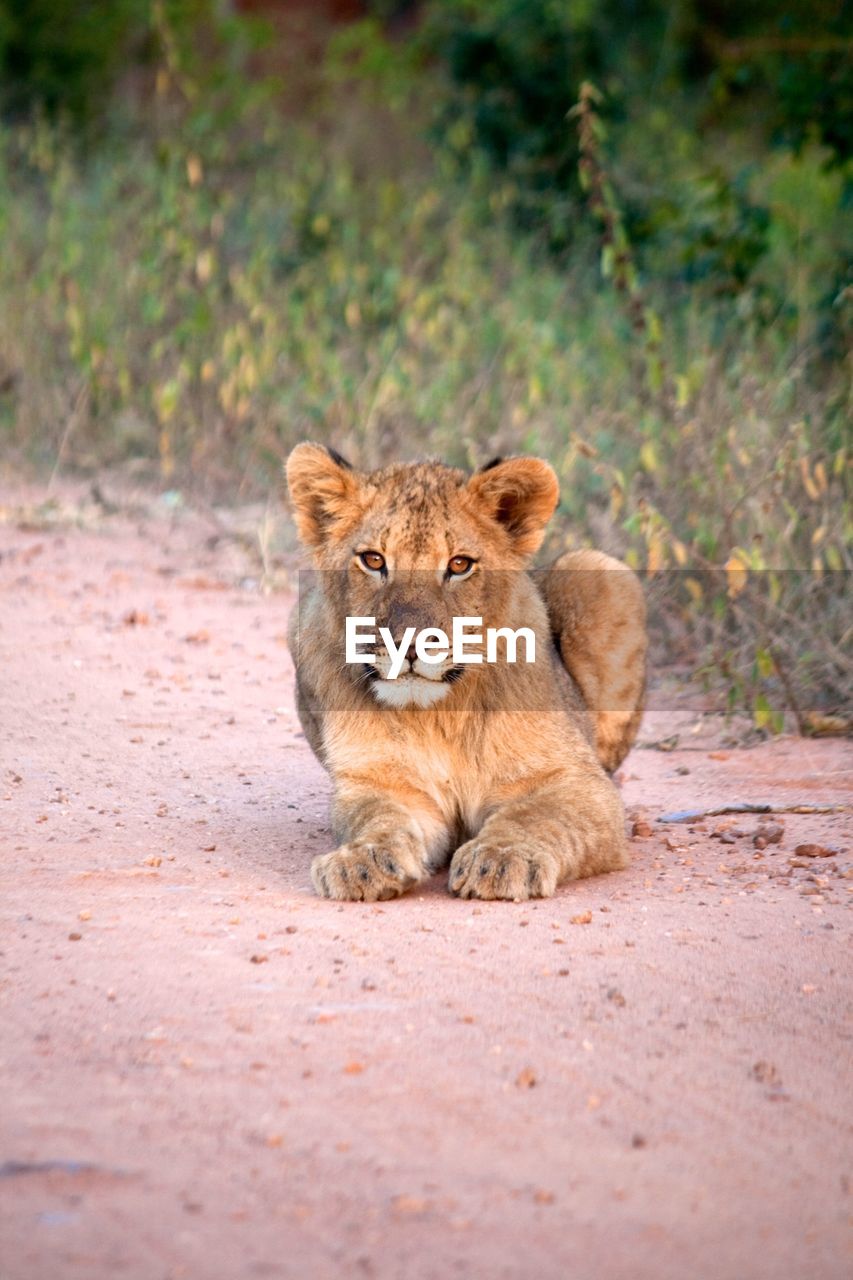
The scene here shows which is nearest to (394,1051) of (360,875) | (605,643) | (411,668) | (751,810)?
(360,875)

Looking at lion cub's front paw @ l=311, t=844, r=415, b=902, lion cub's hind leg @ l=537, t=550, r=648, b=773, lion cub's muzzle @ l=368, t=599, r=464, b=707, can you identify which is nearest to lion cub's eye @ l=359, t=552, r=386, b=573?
lion cub's muzzle @ l=368, t=599, r=464, b=707

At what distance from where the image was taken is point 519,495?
4.86 m

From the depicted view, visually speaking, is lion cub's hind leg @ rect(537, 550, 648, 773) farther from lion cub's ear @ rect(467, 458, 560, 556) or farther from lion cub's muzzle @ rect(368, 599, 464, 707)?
lion cub's muzzle @ rect(368, 599, 464, 707)

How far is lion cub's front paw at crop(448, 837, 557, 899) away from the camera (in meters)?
4.31

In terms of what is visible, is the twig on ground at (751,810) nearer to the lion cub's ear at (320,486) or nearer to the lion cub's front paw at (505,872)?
the lion cub's front paw at (505,872)

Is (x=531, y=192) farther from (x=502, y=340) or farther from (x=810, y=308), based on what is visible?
(x=810, y=308)

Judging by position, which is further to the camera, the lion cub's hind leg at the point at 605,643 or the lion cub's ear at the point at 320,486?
the lion cub's hind leg at the point at 605,643

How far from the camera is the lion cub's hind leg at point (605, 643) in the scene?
18.5 feet

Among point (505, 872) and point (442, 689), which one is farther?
point (442, 689)

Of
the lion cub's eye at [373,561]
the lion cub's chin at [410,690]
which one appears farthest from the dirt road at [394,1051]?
the lion cub's eye at [373,561]

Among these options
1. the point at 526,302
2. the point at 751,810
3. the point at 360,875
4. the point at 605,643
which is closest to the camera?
the point at 360,875

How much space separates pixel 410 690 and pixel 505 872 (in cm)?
57

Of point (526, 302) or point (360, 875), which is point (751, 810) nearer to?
point (360, 875)

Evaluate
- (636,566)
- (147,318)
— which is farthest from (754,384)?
(147,318)
